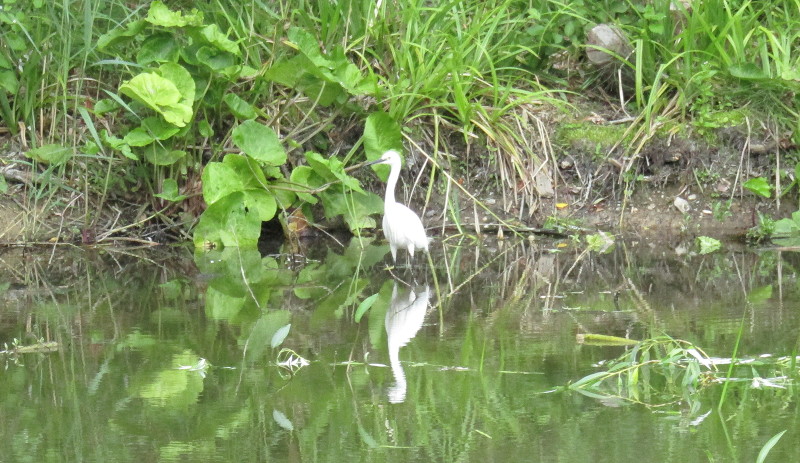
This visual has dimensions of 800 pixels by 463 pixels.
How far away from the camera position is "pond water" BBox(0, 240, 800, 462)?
304cm

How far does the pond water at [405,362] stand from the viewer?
9.96 ft

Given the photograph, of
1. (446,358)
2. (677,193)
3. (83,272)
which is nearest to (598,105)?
(677,193)

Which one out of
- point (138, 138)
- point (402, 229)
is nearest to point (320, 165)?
point (402, 229)

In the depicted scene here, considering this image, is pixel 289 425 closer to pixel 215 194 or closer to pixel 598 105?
pixel 215 194

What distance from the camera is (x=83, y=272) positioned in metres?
6.33

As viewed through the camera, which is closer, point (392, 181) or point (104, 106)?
point (392, 181)

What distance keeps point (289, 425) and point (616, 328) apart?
171 cm

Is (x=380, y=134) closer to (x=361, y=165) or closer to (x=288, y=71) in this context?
(x=361, y=165)

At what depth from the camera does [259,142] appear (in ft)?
22.7

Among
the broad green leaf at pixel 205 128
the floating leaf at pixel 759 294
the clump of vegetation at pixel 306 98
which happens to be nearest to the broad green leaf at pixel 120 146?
the clump of vegetation at pixel 306 98

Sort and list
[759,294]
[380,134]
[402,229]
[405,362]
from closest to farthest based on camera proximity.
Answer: [405,362], [759,294], [402,229], [380,134]

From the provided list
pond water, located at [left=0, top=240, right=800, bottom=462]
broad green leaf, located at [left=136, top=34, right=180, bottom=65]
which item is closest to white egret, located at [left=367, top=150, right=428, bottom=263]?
pond water, located at [left=0, top=240, right=800, bottom=462]

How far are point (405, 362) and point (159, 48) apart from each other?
385cm

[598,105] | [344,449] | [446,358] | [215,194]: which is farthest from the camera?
[598,105]
